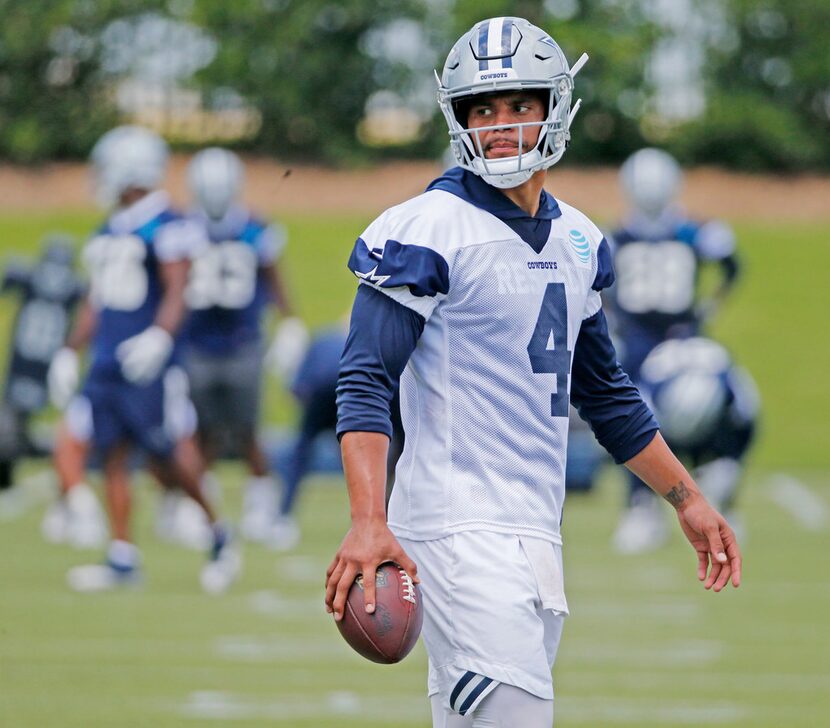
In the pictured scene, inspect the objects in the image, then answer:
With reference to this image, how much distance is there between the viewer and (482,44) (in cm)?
361

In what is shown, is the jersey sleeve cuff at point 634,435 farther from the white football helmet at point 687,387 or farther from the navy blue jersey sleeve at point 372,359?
the white football helmet at point 687,387

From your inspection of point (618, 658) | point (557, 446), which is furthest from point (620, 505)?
point (557, 446)

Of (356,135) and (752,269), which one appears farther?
(356,135)

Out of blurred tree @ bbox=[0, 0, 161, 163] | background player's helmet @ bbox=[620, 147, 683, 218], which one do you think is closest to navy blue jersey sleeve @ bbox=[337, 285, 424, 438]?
background player's helmet @ bbox=[620, 147, 683, 218]

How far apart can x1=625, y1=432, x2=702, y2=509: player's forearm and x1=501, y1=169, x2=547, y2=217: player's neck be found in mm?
572

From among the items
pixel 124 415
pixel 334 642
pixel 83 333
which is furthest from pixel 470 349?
pixel 83 333

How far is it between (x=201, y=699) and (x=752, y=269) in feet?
64.1

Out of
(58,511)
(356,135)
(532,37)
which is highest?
(532,37)

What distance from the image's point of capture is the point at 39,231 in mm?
26500

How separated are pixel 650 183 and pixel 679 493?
21.1 feet

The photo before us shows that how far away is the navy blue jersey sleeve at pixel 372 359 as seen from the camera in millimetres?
3383

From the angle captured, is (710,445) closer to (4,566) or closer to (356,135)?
(4,566)

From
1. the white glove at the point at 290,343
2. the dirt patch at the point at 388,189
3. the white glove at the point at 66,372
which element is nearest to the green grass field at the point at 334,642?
the white glove at the point at 66,372

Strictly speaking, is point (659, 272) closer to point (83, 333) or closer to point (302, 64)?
point (83, 333)
